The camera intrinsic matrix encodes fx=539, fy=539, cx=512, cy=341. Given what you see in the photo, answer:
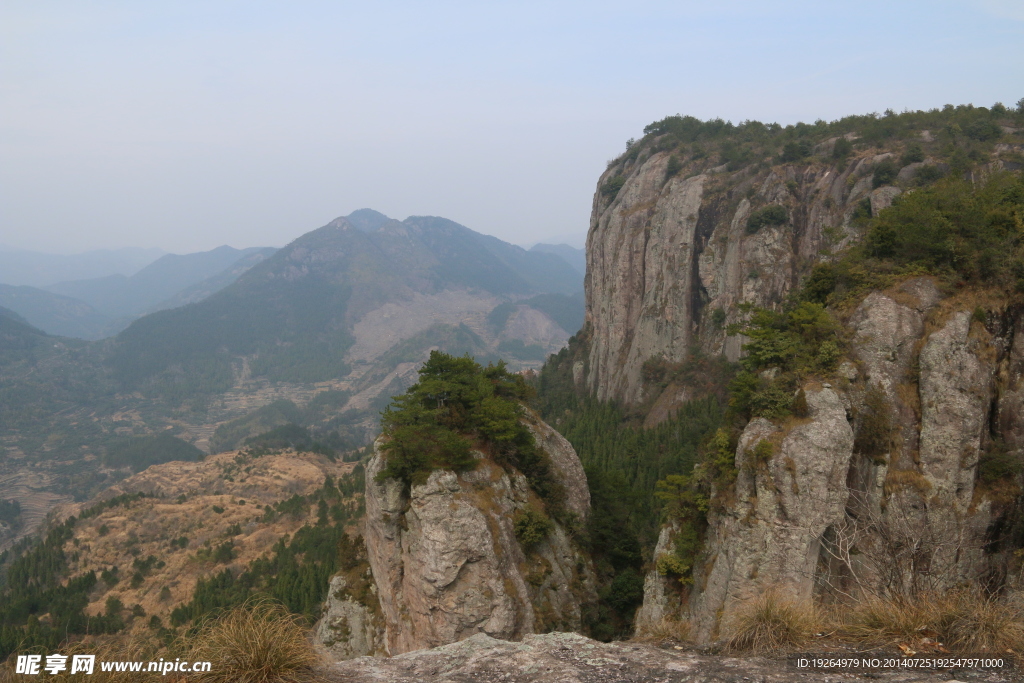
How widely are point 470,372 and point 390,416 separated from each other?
14.7 feet

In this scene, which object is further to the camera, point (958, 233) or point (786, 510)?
point (958, 233)

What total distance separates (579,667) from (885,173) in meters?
58.9

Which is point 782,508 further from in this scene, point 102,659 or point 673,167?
point 673,167

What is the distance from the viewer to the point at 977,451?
1756cm

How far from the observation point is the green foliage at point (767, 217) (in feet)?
192

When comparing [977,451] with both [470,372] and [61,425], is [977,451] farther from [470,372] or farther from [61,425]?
[61,425]

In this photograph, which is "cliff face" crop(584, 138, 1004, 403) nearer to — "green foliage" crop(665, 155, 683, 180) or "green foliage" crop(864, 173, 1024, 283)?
"green foliage" crop(665, 155, 683, 180)

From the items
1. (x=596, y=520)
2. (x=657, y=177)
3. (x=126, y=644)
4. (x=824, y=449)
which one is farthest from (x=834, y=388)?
(x=657, y=177)

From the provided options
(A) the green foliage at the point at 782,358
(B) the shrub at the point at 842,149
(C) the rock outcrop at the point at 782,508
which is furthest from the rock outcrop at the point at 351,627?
(B) the shrub at the point at 842,149

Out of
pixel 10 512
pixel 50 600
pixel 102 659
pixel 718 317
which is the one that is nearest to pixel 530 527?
pixel 102 659

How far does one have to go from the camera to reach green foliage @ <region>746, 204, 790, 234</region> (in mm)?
58625

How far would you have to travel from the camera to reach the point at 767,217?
59.2 m

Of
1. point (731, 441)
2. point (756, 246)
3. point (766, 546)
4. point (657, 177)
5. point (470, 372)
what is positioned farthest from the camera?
point (657, 177)

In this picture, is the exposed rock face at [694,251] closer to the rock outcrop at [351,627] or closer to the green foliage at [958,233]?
the green foliage at [958,233]
